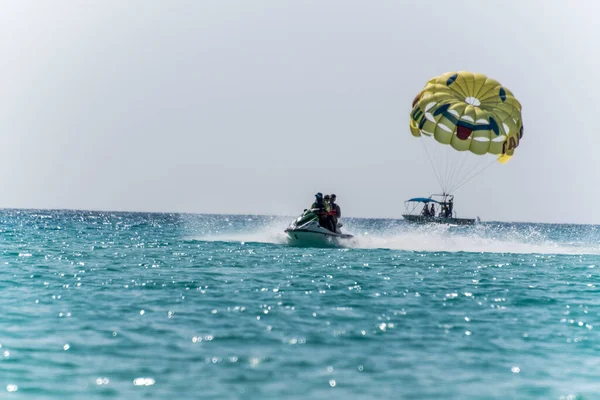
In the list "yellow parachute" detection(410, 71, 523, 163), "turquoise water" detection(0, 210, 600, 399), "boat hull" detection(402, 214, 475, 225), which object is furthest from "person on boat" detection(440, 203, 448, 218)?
"turquoise water" detection(0, 210, 600, 399)

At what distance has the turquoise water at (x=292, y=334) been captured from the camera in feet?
27.3

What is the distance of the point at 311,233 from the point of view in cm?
3009

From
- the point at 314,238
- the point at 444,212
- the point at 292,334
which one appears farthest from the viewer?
the point at 444,212

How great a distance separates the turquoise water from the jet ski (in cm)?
841

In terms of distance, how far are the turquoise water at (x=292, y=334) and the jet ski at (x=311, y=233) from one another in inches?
331

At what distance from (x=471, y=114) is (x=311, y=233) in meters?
8.71

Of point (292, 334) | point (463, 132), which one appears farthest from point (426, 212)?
point (292, 334)

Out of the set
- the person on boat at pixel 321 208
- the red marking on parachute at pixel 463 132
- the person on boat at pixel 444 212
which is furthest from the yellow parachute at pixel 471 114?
the person on boat at pixel 444 212

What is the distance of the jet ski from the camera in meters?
29.9

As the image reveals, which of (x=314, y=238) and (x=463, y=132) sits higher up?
(x=463, y=132)

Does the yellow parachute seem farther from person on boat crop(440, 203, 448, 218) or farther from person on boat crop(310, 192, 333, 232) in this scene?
person on boat crop(440, 203, 448, 218)

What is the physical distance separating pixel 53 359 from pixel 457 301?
9.18 m

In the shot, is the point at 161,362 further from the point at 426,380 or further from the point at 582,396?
the point at 582,396

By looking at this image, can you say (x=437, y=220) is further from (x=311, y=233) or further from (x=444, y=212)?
(x=311, y=233)
